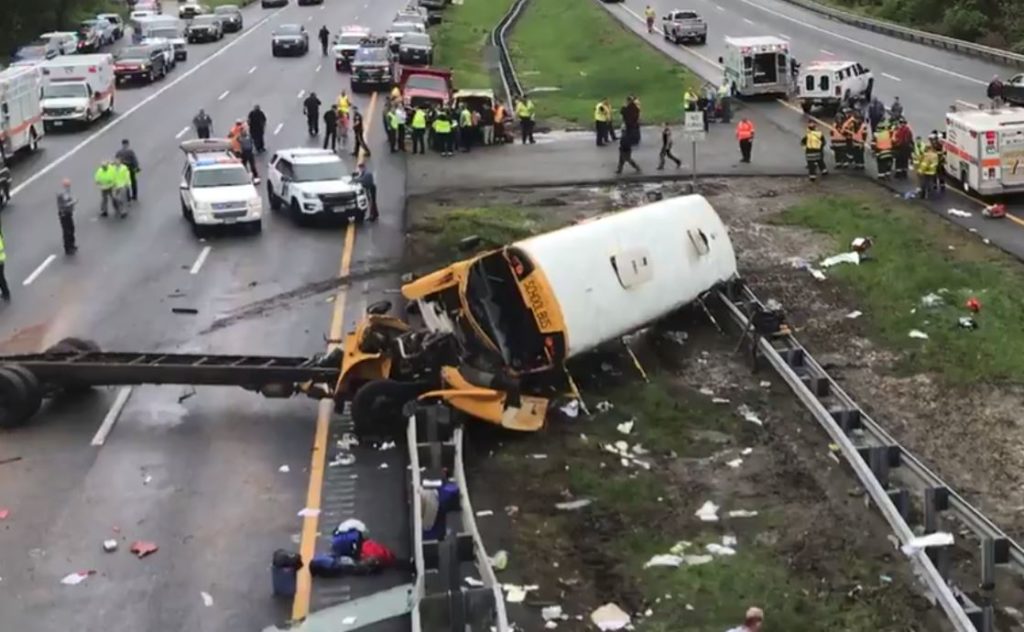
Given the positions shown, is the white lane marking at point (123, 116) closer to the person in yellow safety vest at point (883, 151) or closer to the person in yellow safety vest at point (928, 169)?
the person in yellow safety vest at point (883, 151)

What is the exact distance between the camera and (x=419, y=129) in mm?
43188

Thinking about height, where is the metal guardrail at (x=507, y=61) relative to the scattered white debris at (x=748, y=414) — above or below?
below

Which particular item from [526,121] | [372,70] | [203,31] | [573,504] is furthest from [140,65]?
[573,504]

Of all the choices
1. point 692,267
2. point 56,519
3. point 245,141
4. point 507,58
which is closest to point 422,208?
point 245,141

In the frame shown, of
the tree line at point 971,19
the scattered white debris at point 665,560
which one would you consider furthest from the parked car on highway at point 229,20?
the scattered white debris at point 665,560

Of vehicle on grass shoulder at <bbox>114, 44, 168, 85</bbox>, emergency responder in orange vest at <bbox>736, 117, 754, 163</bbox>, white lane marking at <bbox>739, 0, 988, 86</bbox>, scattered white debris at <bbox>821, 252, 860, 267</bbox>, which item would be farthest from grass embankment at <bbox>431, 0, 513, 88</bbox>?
scattered white debris at <bbox>821, 252, 860, 267</bbox>

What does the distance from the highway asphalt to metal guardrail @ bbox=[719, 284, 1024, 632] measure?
521 cm

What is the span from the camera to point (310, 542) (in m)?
16.0

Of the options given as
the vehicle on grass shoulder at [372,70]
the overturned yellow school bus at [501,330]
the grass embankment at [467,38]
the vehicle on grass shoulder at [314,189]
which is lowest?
the grass embankment at [467,38]

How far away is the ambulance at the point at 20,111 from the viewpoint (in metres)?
42.1

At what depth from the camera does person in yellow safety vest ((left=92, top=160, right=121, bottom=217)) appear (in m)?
34.9

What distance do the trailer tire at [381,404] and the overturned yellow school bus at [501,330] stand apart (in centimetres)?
1

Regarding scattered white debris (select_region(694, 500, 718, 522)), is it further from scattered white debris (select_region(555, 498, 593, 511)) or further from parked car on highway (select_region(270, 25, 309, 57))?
parked car on highway (select_region(270, 25, 309, 57))

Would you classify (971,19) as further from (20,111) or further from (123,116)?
(20,111)
